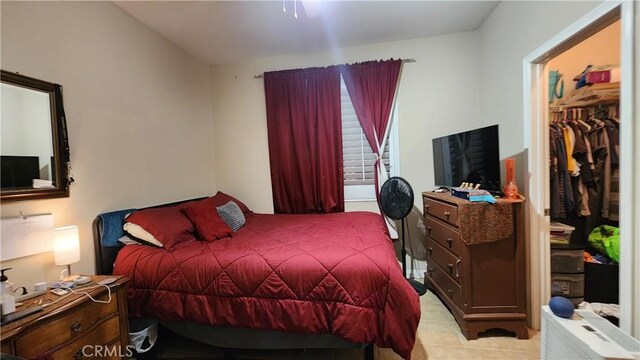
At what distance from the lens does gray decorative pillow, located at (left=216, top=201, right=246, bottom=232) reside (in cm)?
238

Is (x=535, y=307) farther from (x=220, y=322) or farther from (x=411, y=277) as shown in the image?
(x=220, y=322)

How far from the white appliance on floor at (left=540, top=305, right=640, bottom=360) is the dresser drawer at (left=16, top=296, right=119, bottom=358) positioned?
2.37 m

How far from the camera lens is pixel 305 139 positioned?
308 cm

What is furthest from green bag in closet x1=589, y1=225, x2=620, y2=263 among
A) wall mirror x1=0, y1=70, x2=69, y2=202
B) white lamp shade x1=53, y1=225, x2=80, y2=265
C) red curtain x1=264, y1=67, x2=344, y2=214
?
wall mirror x1=0, y1=70, x2=69, y2=202

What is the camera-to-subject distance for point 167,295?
162 centimetres

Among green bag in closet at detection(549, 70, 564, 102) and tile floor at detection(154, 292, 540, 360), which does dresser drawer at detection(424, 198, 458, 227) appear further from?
green bag in closet at detection(549, 70, 564, 102)

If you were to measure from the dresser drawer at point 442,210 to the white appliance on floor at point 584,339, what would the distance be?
74 cm

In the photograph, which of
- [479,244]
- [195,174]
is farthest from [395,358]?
[195,174]

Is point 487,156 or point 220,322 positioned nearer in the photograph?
point 220,322

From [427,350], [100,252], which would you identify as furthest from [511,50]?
[100,252]

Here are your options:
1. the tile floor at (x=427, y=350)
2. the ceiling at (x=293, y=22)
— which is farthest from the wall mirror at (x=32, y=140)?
the tile floor at (x=427, y=350)

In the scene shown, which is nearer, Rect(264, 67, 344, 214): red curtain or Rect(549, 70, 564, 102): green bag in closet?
Rect(549, 70, 564, 102): green bag in closet

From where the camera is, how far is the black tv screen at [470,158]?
1.95m

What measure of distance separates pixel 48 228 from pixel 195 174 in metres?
1.51
